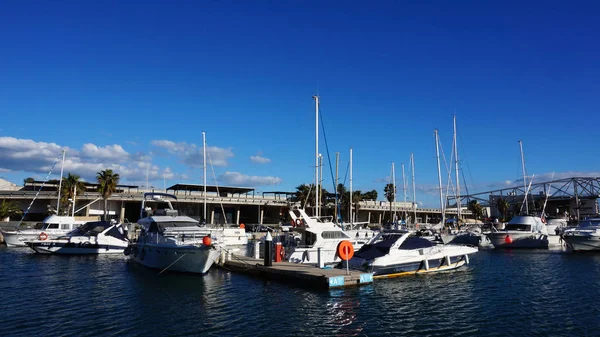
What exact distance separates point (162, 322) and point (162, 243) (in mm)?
13415

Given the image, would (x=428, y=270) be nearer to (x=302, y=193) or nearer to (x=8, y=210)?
(x=302, y=193)

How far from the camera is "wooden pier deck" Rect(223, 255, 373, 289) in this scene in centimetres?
2194

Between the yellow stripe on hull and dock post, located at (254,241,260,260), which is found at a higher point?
dock post, located at (254,241,260,260)

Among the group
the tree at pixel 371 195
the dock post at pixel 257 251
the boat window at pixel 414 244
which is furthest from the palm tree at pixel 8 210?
the tree at pixel 371 195

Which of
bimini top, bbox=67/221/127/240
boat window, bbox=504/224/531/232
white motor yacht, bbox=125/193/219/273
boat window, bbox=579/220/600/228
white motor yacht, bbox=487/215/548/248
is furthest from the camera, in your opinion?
boat window, bbox=504/224/531/232

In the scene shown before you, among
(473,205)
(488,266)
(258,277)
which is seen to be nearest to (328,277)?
(258,277)

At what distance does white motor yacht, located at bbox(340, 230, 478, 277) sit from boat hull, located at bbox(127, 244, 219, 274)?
7901mm

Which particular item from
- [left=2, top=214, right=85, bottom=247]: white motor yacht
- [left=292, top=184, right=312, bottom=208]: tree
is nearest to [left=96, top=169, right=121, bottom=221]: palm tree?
[left=2, top=214, right=85, bottom=247]: white motor yacht

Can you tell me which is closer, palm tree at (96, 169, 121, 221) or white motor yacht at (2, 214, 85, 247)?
white motor yacht at (2, 214, 85, 247)

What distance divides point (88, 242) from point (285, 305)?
26.8m

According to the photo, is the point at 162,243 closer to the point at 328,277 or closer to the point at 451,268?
the point at 328,277

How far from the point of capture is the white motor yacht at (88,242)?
38.2 meters

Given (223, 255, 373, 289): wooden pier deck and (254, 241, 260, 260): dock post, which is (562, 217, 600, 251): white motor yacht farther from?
(254, 241, 260, 260): dock post

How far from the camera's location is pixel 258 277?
2561cm
